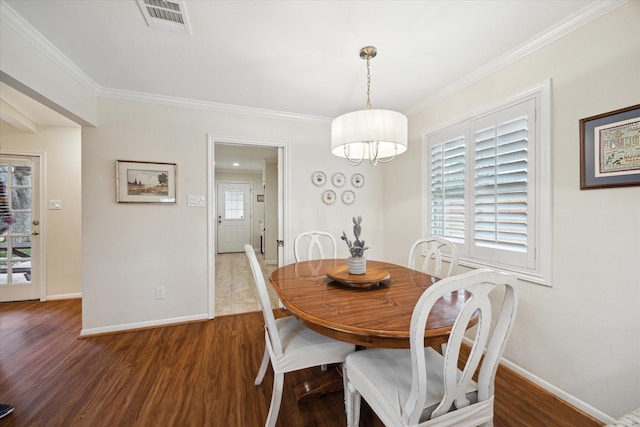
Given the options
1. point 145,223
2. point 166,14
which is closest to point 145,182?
point 145,223

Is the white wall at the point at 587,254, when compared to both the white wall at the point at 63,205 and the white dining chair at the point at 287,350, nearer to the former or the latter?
the white dining chair at the point at 287,350

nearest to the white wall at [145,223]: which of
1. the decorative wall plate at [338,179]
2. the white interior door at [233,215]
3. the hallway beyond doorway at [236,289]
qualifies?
the hallway beyond doorway at [236,289]

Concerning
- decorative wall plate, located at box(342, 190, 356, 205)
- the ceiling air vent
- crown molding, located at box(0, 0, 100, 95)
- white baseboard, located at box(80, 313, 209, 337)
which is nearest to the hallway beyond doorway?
white baseboard, located at box(80, 313, 209, 337)

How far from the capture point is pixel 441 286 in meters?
0.82

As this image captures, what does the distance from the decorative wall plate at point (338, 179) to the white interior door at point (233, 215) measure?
15.3 ft

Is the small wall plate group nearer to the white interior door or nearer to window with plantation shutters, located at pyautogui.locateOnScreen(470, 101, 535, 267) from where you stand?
window with plantation shutters, located at pyautogui.locateOnScreen(470, 101, 535, 267)

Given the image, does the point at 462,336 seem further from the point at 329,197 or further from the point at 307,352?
the point at 329,197

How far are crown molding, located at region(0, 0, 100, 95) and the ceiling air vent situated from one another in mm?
750

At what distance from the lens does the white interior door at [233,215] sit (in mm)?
7180

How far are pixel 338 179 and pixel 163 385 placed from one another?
105 inches

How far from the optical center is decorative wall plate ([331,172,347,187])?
11.0ft

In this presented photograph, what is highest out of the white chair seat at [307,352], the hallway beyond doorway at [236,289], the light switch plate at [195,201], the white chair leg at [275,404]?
the light switch plate at [195,201]

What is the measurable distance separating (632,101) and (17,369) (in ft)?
14.6

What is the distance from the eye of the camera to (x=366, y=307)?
1.30m
